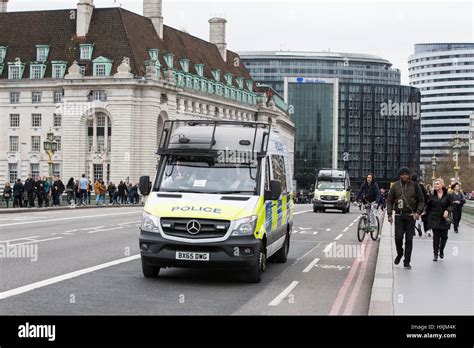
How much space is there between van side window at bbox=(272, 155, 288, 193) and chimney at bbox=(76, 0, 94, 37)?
79.0 metres

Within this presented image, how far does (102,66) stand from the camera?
8944cm

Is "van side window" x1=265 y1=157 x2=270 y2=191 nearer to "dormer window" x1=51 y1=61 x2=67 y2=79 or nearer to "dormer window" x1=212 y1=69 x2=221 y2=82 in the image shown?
"dormer window" x1=51 y1=61 x2=67 y2=79

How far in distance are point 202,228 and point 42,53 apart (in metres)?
85.4

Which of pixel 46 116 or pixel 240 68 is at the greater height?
pixel 240 68

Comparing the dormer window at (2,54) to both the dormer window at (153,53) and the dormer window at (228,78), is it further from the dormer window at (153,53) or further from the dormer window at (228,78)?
the dormer window at (228,78)

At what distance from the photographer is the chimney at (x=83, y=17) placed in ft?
300

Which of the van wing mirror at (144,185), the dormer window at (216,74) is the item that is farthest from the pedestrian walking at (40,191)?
the dormer window at (216,74)

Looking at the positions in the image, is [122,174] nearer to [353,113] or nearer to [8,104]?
[8,104]

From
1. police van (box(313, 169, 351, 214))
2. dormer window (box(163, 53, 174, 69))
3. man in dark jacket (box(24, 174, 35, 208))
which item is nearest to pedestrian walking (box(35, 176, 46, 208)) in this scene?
man in dark jacket (box(24, 174, 35, 208))

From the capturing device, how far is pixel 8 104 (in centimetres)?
9425

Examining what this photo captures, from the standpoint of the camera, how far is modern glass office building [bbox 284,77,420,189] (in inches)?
6801

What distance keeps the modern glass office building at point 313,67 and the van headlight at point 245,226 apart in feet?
526
